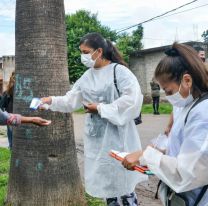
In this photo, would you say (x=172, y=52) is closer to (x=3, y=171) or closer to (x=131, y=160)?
(x=131, y=160)

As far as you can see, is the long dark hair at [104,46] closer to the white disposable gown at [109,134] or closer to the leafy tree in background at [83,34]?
the white disposable gown at [109,134]

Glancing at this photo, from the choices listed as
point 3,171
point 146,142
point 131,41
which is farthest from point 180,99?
point 131,41

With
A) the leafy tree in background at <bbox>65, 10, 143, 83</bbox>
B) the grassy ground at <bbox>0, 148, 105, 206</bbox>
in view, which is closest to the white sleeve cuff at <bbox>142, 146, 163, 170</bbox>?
the grassy ground at <bbox>0, 148, 105, 206</bbox>

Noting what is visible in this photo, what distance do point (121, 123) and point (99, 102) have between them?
306 millimetres

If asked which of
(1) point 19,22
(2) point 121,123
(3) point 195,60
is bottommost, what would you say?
(2) point 121,123

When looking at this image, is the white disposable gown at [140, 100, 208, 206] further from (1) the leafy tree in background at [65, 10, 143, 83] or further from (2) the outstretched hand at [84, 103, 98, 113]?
(1) the leafy tree in background at [65, 10, 143, 83]

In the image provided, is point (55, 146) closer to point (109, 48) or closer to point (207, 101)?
point (109, 48)

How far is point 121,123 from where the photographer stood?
390 cm

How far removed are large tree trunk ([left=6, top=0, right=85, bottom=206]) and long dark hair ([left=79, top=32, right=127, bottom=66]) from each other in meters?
0.82

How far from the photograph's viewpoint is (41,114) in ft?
16.1

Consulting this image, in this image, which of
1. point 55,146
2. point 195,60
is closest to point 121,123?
point 55,146

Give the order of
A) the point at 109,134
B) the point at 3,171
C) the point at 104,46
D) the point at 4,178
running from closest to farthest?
the point at 109,134 → the point at 104,46 → the point at 4,178 → the point at 3,171

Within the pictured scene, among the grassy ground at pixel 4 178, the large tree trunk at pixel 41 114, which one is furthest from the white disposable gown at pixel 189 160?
the grassy ground at pixel 4 178

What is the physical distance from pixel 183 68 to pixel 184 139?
1.29ft
